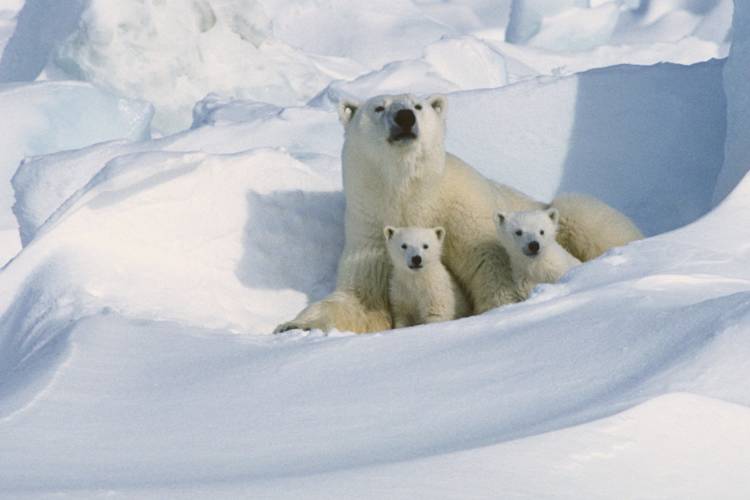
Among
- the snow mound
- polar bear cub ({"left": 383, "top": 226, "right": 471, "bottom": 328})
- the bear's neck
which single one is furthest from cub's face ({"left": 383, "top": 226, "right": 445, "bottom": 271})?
the snow mound

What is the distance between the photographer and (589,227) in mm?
4996

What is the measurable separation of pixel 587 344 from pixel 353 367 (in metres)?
0.56

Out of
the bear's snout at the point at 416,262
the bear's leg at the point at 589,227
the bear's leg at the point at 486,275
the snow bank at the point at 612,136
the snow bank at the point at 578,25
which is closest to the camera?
the bear's snout at the point at 416,262

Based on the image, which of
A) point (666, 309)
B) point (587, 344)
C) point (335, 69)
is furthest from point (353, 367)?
point (335, 69)

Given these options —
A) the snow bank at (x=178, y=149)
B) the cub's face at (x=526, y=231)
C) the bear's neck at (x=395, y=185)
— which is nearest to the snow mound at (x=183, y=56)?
the snow bank at (x=178, y=149)

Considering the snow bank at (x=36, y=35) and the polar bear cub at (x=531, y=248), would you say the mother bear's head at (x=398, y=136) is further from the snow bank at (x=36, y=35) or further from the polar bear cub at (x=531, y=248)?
the snow bank at (x=36, y=35)

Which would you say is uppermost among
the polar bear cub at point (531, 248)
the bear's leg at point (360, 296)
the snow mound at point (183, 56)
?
the polar bear cub at point (531, 248)

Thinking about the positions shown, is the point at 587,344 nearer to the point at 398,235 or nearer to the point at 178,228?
the point at 398,235

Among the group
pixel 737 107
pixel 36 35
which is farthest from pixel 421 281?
pixel 36 35

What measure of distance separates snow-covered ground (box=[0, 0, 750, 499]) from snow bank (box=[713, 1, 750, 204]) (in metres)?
0.02

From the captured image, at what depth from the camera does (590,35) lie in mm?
15445

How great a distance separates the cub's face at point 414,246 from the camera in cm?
427

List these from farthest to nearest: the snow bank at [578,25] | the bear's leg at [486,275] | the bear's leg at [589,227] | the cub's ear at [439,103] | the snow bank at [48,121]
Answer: the snow bank at [578,25] < the snow bank at [48,121] < the bear's leg at [589,227] < the cub's ear at [439,103] < the bear's leg at [486,275]

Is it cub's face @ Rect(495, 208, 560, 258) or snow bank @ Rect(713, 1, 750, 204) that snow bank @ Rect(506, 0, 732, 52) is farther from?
cub's face @ Rect(495, 208, 560, 258)
